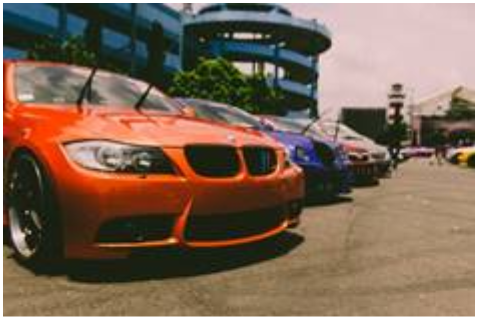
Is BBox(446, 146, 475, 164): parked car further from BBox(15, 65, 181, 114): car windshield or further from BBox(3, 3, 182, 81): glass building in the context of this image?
BBox(15, 65, 181, 114): car windshield

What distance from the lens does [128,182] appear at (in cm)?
389

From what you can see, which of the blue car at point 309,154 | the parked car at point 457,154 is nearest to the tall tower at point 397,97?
the parked car at point 457,154

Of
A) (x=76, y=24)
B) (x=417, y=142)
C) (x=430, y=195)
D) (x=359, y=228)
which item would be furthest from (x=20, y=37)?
(x=417, y=142)

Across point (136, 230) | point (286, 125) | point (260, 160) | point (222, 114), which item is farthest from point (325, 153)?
point (136, 230)

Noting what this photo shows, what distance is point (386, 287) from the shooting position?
3.97 metres

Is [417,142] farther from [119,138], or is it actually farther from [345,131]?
[119,138]

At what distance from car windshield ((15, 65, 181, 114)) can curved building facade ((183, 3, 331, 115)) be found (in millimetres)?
54155

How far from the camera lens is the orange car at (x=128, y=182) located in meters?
3.92

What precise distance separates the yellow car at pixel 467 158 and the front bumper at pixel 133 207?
26.6 m

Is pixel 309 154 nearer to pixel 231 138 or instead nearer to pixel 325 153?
pixel 325 153

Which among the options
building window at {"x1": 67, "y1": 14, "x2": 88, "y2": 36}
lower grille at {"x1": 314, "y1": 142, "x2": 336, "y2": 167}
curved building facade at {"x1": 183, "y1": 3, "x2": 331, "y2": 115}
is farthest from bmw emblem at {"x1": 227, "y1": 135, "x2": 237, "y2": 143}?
curved building facade at {"x1": 183, "y1": 3, "x2": 331, "y2": 115}

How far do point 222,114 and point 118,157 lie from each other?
4.42m

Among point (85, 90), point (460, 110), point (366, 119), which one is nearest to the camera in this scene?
point (85, 90)

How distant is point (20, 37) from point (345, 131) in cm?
2775
